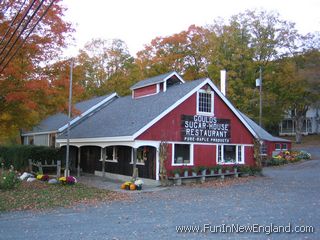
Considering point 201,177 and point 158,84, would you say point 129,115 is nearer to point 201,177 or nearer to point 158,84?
point 158,84

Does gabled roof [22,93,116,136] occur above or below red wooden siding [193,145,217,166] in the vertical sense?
above

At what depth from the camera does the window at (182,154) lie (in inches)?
961

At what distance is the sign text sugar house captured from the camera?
2489cm

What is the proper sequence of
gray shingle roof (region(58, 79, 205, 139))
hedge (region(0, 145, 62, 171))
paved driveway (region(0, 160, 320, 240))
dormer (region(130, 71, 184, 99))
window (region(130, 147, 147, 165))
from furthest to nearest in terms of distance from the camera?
hedge (region(0, 145, 62, 171)) → dormer (region(130, 71, 184, 99)) → window (region(130, 147, 147, 165)) → gray shingle roof (region(58, 79, 205, 139)) → paved driveway (region(0, 160, 320, 240))

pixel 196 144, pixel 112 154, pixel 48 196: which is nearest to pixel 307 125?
pixel 196 144

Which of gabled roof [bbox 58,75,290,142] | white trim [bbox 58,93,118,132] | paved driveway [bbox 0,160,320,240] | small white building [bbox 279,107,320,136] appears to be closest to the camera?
paved driveway [bbox 0,160,320,240]

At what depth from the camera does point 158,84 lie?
94.7 ft

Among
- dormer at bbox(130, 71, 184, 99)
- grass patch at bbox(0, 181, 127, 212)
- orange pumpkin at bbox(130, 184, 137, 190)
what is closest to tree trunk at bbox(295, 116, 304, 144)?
dormer at bbox(130, 71, 184, 99)

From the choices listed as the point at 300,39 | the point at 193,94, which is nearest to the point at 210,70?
the point at 300,39

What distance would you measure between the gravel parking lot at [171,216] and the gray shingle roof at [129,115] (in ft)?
20.5

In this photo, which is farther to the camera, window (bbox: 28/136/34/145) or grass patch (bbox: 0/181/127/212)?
window (bbox: 28/136/34/145)

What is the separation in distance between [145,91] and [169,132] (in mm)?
7155

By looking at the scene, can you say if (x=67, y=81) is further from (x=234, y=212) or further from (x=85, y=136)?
(x=234, y=212)

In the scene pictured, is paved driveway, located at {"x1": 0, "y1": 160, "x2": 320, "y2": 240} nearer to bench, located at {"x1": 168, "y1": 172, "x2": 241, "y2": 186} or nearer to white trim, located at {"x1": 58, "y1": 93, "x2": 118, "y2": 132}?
bench, located at {"x1": 168, "y1": 172, "x2": 241, "y2": 186}
